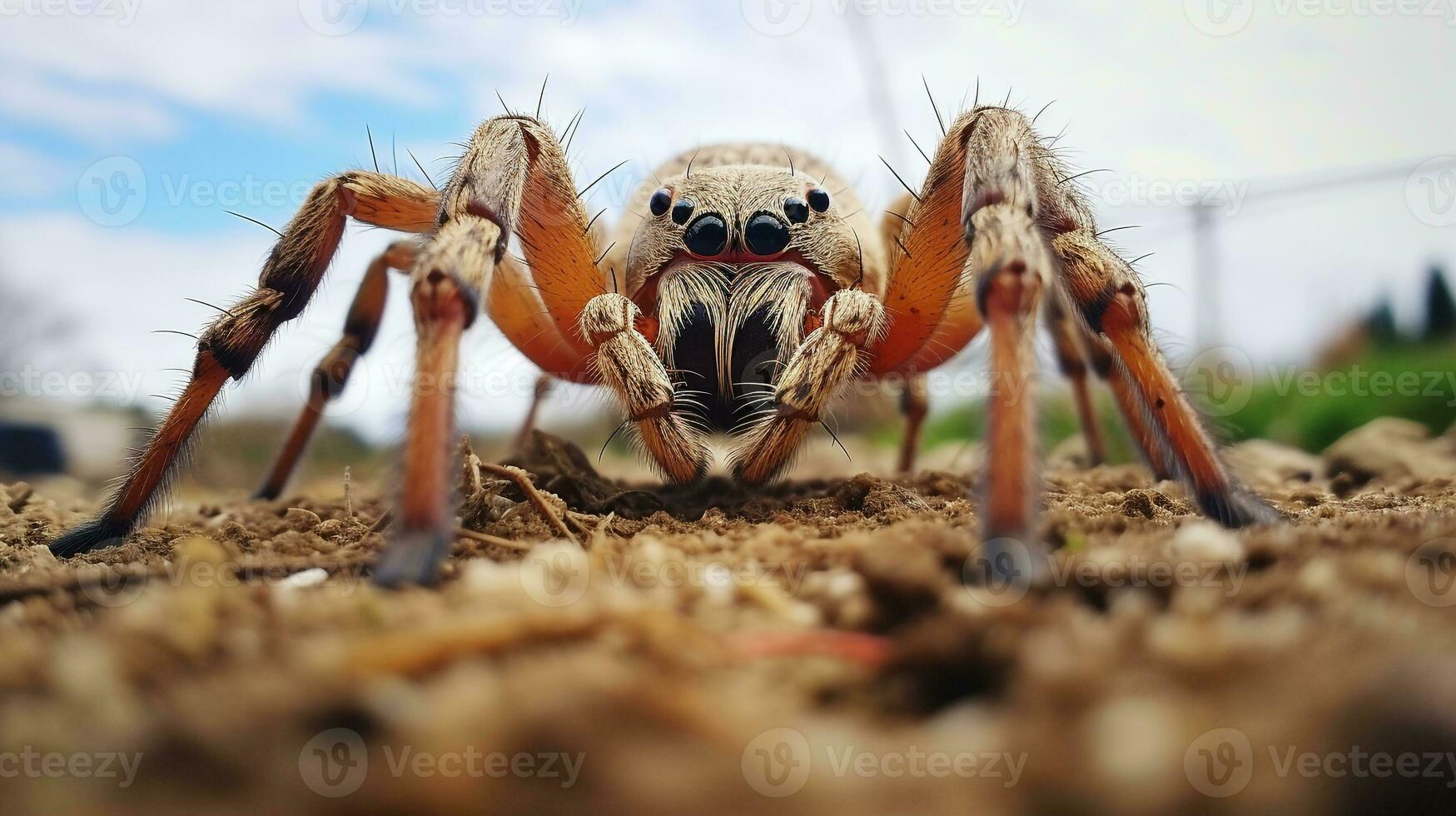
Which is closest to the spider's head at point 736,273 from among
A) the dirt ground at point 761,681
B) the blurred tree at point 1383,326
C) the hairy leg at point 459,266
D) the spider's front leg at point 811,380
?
the spider's front leg at point 811,380

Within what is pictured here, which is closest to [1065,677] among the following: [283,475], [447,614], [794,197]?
[447,614]

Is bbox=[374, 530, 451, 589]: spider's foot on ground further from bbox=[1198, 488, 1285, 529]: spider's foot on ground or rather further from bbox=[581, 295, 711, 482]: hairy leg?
bbox=[1198, 488, 1285, 529]: spider's foot on ground

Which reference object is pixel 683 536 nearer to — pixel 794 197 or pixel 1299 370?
pixel 794 197

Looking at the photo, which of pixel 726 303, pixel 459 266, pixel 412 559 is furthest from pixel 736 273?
pixel 412 559

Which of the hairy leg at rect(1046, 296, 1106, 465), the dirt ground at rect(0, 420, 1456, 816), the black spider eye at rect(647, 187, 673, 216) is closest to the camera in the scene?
the dirt ground at rect(0, 420, 1456, 816)

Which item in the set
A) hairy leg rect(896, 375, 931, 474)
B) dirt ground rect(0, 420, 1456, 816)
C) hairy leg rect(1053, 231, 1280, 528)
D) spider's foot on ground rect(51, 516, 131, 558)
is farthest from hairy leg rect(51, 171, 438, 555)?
hairy leg rect(896, 375, 931, 474)

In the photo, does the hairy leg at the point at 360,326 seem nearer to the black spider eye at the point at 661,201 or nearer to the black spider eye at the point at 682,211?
the black spider eye at the point at 661,201

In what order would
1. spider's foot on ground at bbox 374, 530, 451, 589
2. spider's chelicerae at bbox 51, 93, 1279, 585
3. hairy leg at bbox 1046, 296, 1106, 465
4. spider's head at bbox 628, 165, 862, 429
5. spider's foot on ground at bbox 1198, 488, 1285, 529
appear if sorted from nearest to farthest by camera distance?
spider's foot on ground at bbox 374, 530, 451, 589, spider's chelicerae at bbox 51, 93, 1279, 585, spider's foot on ground at bbox 1198, 488, 1285, 529, spider's head at bbox 628, 165, 862, 429, hairy leg at bbox 1046, 296, 1106, 465
